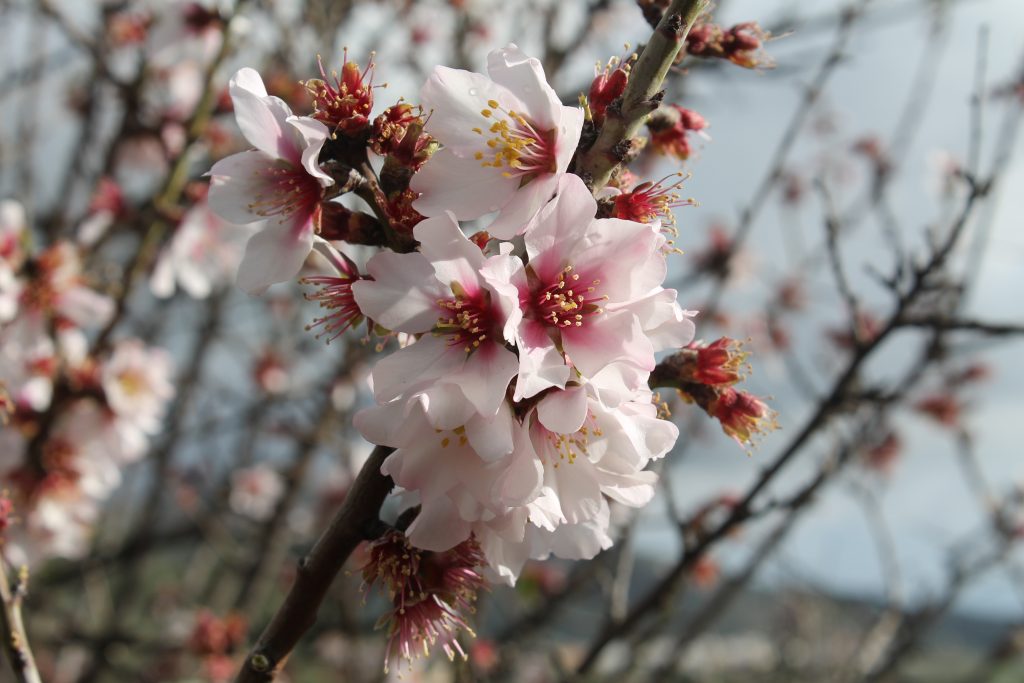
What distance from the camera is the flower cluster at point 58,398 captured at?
8.08 ft

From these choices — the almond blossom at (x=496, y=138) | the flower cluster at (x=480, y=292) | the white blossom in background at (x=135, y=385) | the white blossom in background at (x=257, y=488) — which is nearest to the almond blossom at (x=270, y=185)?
the flower cluster at (x=480, y=292)

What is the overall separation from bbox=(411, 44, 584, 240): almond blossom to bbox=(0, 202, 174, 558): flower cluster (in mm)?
1771

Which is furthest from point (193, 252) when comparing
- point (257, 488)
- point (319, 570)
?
point (257, 488)

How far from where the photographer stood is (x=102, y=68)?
3.08 meters

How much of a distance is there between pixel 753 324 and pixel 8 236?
4448mm

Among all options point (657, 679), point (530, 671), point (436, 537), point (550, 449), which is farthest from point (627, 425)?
point (530, 671)

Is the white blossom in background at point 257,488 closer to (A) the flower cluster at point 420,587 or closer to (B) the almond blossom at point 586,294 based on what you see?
(A) the flower cluster at point 420,587

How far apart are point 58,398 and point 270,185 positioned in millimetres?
1878

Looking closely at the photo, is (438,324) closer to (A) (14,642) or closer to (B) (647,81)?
(B) (647,81)

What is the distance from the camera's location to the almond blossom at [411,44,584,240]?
103 centimetres

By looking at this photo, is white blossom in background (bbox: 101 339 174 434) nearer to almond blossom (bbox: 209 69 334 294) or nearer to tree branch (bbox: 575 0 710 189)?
almond blossom (bbox: 209 69 334 294)

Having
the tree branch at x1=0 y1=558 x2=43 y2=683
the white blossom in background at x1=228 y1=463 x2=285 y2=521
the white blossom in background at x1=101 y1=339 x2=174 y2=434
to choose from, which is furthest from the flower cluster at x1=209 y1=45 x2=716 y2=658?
the white blossom in background at x1=228 y1=463 x2=285 y2=521

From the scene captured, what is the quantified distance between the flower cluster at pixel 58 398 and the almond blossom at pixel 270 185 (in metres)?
1.44

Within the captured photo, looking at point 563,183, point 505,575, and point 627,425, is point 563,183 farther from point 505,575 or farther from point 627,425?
point 505,575
